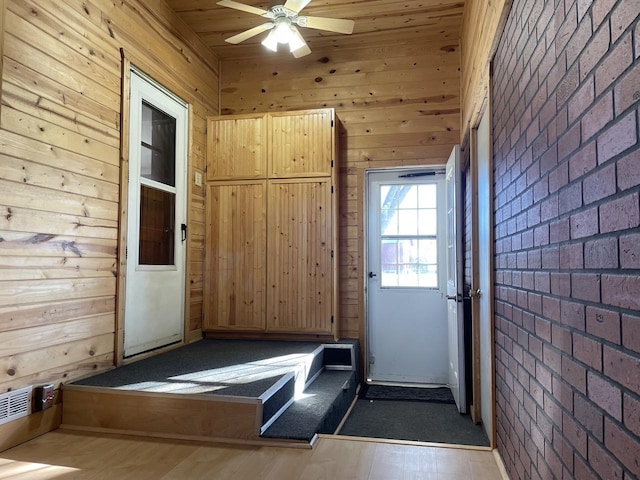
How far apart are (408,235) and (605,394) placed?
11.2 feet

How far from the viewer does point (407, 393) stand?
383 cm

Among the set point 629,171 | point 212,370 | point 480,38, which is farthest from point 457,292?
point 629,171

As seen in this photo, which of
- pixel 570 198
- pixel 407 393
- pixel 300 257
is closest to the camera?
pixel 570 198

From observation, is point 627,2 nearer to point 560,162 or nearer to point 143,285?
point 560,162

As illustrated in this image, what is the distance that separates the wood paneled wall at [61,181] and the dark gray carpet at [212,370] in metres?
0.28

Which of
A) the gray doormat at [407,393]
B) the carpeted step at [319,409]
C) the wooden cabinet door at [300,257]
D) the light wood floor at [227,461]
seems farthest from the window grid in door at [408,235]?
the light wood floor at [227,461]

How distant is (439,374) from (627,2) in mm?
3755

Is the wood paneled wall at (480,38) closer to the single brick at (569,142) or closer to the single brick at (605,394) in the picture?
the single brick at (569,142)

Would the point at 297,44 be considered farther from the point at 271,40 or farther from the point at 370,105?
the point at 370,105

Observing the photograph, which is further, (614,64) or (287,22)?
(287,22)

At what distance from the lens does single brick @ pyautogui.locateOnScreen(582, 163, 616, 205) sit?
0.88m

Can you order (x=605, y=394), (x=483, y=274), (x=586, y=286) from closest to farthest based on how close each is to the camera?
(x=605, y=394) < (x=586, y=286) < (x=483, y=274)

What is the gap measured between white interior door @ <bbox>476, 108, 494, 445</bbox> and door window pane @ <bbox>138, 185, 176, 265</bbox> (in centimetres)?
244

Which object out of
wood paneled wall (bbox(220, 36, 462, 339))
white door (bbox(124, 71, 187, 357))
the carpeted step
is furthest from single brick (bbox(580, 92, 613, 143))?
wood paneled wall (bbox(220, 36, 462, 339))
